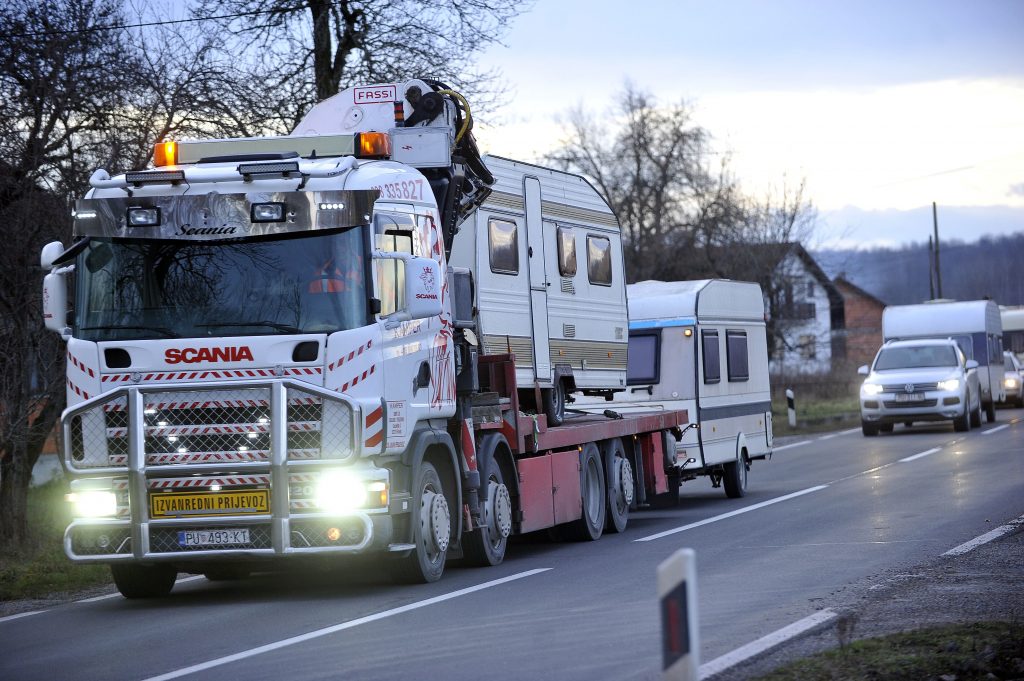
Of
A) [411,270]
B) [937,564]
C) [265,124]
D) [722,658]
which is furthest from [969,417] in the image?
[722,658]

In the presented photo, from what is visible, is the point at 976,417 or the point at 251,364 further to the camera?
the point at 976,417

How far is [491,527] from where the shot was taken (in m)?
13.6

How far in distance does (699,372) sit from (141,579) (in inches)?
392

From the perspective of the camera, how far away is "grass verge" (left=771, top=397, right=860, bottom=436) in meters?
39.9

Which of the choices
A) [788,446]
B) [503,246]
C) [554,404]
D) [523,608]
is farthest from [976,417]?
[523,608]

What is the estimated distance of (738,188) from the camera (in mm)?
56469

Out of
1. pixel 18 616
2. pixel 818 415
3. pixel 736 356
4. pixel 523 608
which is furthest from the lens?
pixel 818 415

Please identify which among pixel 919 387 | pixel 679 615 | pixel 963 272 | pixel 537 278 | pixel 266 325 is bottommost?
pixel 679 615

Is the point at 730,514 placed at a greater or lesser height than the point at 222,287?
lesser

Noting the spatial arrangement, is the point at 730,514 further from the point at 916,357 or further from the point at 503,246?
the point at 916,357

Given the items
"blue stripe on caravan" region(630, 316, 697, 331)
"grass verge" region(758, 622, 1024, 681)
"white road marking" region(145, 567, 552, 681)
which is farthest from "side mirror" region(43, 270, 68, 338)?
"blue stripe on caravan" region(630, 316, 697, 331)

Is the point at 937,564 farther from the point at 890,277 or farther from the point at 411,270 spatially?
the point at 890,277

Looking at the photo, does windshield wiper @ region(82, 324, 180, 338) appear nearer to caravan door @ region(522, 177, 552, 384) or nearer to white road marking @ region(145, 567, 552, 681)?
white road marking @ region(145, 567, 552, 681)

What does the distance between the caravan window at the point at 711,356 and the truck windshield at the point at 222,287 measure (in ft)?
33.0
